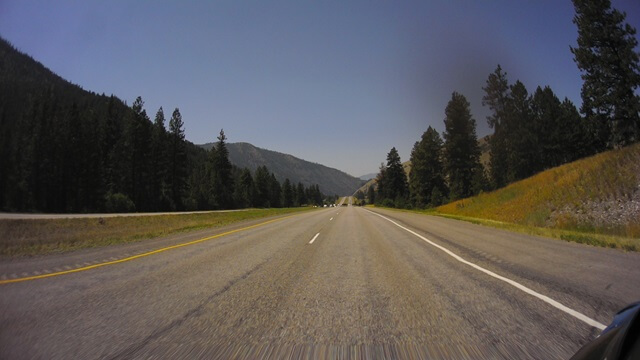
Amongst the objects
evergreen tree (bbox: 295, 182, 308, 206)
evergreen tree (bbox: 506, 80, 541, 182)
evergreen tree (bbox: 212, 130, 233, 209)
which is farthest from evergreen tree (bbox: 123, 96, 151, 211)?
evergreen tree (bbox: 295, 182, 308, 206)

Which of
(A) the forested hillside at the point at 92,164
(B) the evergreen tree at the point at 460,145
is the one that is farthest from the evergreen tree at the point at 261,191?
(B) the evergreen tree at the point at 460,145

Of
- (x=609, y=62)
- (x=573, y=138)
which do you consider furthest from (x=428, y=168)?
(x=609, y=62)

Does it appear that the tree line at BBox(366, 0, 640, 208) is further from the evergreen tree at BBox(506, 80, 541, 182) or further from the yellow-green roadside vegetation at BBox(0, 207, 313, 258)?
the yellow-green roadside vegetation at BBox(0, 207, 313, 258)

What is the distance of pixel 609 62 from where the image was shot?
27.2 m

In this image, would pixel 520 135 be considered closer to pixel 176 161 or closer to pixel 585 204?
pixel 585 204

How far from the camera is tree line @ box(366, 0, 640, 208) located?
27.5 meters

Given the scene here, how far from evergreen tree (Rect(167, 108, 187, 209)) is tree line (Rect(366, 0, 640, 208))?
150 feet

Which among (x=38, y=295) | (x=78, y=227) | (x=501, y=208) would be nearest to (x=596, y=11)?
(x=501, y=208)

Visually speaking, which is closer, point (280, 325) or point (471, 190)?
point (280, 325)

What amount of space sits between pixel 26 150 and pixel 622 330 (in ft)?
233

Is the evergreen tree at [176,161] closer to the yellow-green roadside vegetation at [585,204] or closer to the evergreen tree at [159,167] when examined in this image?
the evergreen tree at [159,167]

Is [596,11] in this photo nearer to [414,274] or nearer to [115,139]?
[414,274]

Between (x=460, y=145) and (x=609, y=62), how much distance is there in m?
21.2

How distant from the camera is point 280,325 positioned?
3.59 metres
